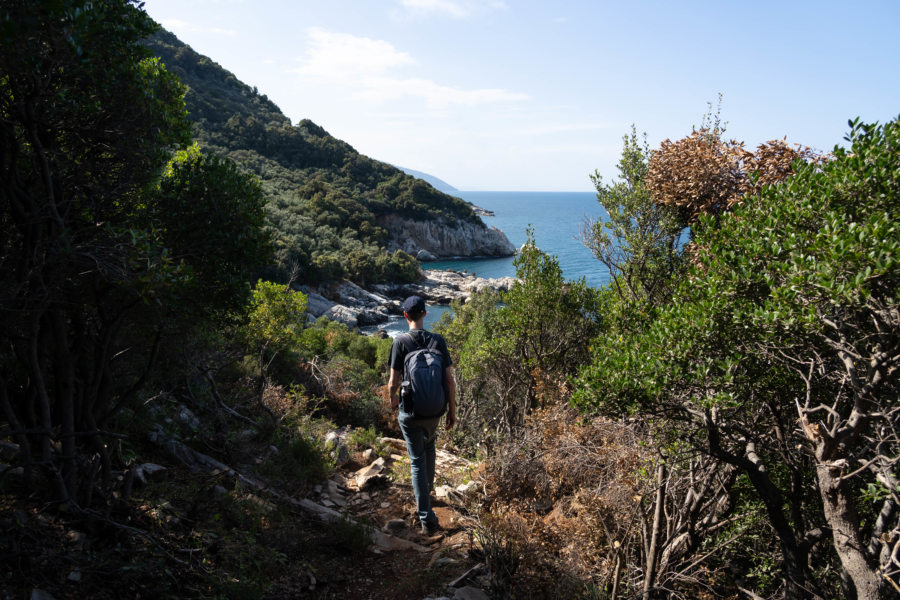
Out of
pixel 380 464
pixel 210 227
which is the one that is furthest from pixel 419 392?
pixel 380 464

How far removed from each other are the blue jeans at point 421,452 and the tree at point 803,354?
1.66 m

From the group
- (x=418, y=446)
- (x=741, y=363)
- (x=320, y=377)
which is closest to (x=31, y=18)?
(x=418, y=446)

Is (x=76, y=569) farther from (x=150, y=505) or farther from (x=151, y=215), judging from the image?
(x=151, y=215)

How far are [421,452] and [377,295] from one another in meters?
51.9

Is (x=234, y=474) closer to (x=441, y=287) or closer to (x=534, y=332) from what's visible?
(x=534, y=332)

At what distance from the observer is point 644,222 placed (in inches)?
354

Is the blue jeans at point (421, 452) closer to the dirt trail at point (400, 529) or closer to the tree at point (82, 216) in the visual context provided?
the dirt trail at point (400, 529)

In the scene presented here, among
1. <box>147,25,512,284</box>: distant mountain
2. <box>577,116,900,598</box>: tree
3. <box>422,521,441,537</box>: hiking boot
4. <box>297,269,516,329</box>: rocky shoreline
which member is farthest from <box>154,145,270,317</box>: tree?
<box>147,25,512,284</box>: distant mountain

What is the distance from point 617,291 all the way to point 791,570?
5.27 meters

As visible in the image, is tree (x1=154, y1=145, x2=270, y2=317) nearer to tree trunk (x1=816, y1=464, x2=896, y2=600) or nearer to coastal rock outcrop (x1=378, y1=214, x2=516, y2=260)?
tree trunk (x1=816, y1=464, x2=896, y2=600)

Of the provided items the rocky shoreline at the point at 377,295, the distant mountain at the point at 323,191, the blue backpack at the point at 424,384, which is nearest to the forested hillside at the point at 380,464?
the blue backpack at the point at 424,384

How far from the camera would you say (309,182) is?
240 feet

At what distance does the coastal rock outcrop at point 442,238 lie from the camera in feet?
265

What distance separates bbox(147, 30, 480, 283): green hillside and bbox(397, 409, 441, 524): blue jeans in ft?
140
